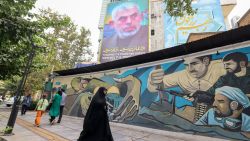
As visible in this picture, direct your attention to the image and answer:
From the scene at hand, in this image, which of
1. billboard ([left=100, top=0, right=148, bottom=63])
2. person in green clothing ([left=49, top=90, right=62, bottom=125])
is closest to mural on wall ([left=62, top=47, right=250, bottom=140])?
person in green clothing ([left=49, top=90, right=62, bottom=125])

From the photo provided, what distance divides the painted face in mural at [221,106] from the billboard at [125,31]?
21821 mm

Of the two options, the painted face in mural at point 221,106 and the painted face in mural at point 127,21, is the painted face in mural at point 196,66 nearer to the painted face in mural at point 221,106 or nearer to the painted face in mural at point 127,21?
the painted face in mural at point 221,106

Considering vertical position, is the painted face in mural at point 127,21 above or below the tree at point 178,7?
above

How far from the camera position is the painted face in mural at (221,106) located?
657 centimetres

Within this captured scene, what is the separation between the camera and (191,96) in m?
7.66

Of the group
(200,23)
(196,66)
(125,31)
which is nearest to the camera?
(196,66)

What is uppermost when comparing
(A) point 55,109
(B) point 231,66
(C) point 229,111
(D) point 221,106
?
(B) point 231,66

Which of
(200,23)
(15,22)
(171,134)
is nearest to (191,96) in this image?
(171,134)

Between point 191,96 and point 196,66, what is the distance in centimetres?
127

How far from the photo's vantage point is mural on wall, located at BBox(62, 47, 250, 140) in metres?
6.38

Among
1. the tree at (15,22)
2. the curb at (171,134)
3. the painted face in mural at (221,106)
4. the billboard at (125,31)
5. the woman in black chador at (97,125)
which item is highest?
the billboard at (125,31)

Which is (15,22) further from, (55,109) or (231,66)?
(231,66)

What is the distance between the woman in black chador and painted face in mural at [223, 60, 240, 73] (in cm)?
470

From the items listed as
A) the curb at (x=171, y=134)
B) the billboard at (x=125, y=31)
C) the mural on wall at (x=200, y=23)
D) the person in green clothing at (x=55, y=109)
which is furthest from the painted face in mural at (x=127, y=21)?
the curb at (x=171, y=134)
